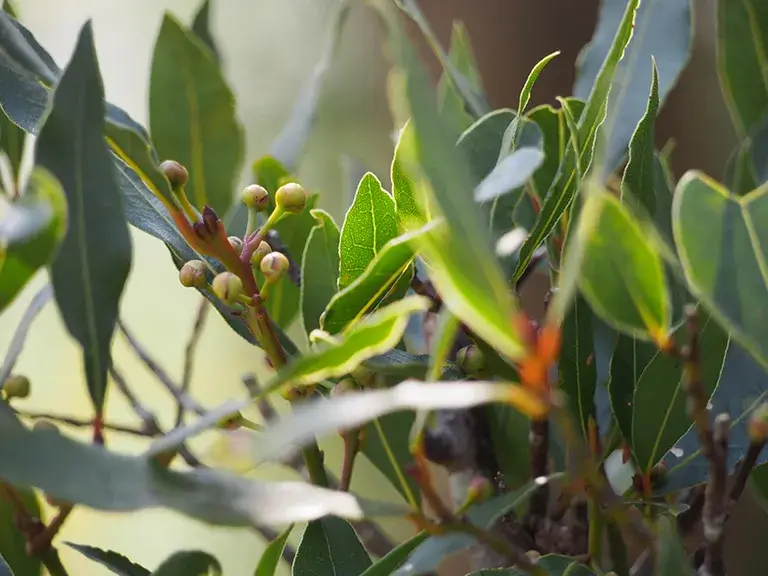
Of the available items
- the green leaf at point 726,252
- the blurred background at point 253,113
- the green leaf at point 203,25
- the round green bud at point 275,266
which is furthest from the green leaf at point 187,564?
the blurred background at point 253,113

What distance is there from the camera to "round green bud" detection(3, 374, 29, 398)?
449 mm

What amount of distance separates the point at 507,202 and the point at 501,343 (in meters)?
0.22

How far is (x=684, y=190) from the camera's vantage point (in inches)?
10.5

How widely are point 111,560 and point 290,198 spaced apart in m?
0.19

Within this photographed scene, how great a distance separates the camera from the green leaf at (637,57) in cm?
39

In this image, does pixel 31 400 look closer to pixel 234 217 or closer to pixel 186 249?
pixel 234 217

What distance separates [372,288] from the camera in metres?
0.33

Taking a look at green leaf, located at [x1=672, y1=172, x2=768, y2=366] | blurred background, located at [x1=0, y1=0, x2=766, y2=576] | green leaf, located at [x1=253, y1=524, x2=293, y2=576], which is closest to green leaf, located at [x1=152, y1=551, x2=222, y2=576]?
green leaf, located at [x1=253, y1=524, x2=293, y2=576]

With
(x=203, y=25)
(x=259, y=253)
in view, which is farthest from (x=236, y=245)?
(x=203, y=25)

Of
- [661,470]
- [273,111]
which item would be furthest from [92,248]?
[273,111]

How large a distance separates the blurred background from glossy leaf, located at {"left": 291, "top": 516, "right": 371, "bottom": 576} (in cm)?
77

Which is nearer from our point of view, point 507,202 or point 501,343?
point 501,343

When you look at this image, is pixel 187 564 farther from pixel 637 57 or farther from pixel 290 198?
pixel 637 57

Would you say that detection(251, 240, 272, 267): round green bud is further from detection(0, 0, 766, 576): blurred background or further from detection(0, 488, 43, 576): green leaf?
detection(0, 0, 766, 576): blurred background
